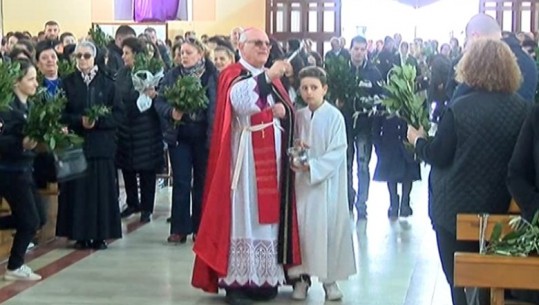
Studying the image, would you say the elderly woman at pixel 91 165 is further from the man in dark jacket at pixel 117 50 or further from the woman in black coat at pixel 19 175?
the man in dark jacket at pixel 117 50

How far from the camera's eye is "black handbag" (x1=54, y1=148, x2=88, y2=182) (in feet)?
24.2

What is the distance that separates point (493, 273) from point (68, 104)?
5.11 meters

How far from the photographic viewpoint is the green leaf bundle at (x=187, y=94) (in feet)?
26.3

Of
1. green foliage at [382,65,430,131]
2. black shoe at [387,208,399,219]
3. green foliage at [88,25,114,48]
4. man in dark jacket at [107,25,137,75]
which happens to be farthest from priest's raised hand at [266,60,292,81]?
green foliage at [88,25,114,48]

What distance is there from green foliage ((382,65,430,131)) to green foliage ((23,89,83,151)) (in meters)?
2.70

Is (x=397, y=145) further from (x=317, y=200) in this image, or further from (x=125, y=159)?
(x=317, y=200)

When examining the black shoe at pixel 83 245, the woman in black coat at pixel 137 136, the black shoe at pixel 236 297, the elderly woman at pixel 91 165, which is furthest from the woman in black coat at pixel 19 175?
the woman in black coat at pixel 137 136

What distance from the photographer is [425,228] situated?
9.15 m

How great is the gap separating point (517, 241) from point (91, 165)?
4990mm

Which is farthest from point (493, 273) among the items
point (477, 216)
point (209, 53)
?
point (209, 53)

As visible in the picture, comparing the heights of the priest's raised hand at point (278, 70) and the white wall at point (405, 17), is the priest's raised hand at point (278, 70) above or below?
below

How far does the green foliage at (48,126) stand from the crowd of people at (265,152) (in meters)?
0.07

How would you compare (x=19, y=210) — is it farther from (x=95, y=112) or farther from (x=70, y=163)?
(x=95, y=112)

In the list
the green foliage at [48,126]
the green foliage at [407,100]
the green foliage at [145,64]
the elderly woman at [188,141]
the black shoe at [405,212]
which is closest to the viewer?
the green foliage at [407,100]
